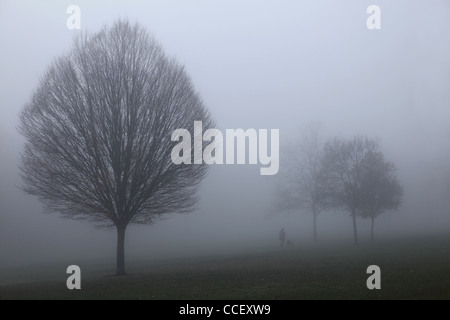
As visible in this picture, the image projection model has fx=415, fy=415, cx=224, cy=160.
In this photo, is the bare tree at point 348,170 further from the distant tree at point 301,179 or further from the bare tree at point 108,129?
the bare tree at point 108,129

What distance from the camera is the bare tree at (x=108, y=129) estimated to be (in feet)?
62.1

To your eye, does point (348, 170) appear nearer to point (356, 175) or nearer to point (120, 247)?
point (356, 175)

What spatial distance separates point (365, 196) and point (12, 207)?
38224 millimetres

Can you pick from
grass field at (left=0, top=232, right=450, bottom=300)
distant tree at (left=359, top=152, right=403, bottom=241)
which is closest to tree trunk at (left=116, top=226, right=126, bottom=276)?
grass field at (left=0, top=232, right=450, bottom=300)

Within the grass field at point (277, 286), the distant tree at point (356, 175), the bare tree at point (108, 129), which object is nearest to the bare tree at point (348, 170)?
the distant tree at point (356, 175)

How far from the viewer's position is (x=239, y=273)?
18547mm

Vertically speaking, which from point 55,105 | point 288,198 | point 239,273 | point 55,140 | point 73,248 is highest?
point 55,105

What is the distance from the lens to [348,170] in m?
39.0

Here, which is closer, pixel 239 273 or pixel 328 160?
pixel 239 273

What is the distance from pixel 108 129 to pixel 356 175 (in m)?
26.1

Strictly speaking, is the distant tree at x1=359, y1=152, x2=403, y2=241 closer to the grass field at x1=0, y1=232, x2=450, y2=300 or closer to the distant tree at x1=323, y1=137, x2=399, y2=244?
the distant tree at x1=323, y1=137, x2=399, y2=244
